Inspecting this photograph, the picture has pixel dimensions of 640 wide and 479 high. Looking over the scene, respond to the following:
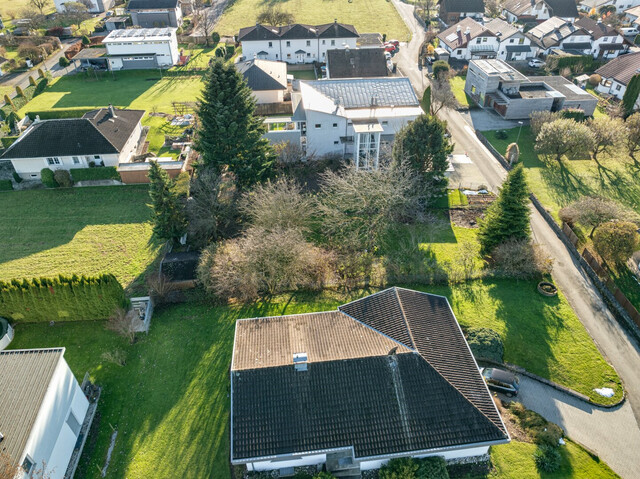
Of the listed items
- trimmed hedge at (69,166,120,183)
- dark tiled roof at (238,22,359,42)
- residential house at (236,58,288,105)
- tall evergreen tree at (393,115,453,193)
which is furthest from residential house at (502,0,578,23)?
trimmed hedge at (69,166,120,183)

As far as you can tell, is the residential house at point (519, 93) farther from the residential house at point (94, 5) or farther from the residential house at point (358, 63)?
the residential house at point (94, 5)

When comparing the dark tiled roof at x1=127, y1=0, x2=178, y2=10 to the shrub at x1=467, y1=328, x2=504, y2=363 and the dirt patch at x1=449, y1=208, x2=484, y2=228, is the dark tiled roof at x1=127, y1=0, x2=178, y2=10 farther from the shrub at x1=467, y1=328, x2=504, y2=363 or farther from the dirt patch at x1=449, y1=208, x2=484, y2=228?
the shrub at x1=467, y1=328, x2=504, y2=363

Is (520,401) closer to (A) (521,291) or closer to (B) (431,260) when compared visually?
(A) (521,291)

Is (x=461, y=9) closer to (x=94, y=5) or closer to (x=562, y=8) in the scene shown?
(x=562, y=8)

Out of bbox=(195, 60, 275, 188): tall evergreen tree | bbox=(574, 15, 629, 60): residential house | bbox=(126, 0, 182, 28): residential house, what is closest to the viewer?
bbox=(195, 60, 275, 188): tall evergreen tree

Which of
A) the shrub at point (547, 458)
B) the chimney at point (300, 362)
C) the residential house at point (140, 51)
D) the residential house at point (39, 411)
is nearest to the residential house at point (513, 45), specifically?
the residential house at point (140, 51)
